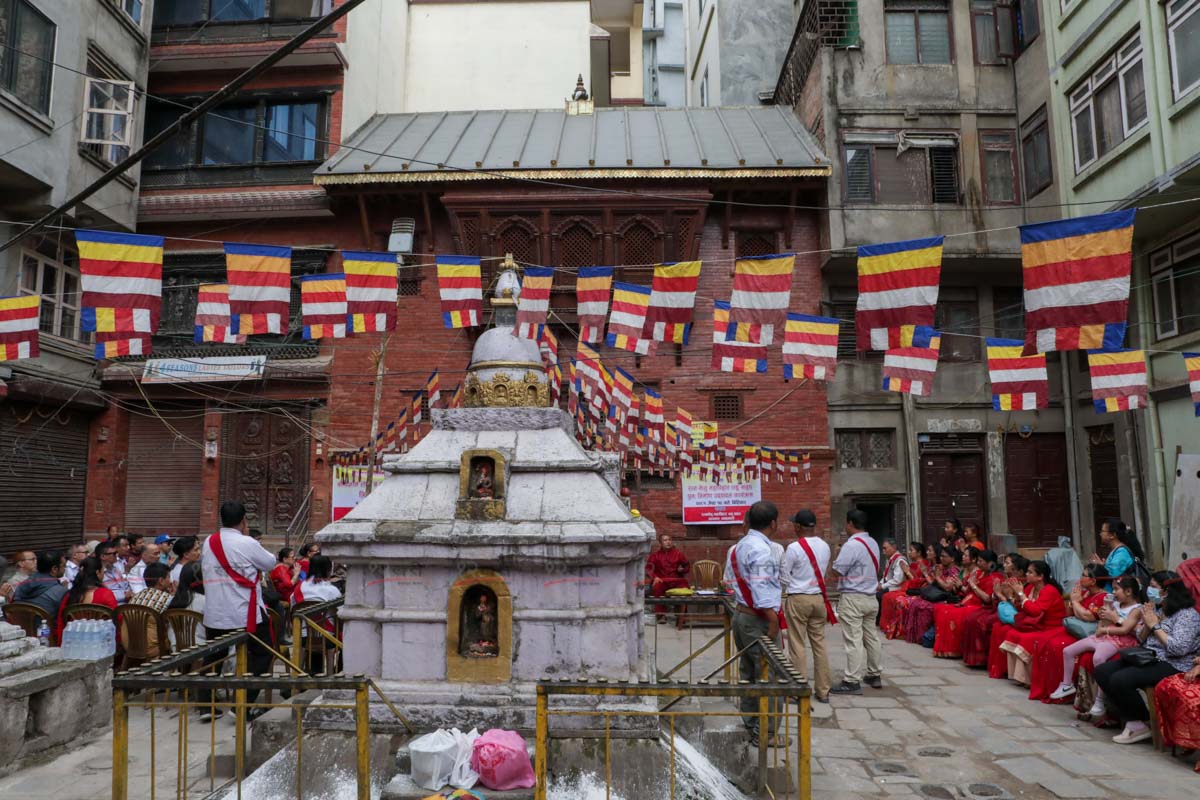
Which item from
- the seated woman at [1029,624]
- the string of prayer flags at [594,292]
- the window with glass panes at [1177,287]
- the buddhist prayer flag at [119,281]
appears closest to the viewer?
the seated woman at [1029,624]

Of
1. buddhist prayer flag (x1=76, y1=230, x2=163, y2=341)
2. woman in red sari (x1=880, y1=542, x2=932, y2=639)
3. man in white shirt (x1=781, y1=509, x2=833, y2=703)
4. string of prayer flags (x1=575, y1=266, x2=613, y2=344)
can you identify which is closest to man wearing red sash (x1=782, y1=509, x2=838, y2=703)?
man in white shirt (x1=781, y1=509, x2=833, y2=703)

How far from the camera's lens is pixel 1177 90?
41.9 feet

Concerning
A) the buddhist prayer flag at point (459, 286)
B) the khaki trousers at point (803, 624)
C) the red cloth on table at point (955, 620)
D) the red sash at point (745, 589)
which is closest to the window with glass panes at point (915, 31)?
the buddhist prayer flag at point (459, 286)

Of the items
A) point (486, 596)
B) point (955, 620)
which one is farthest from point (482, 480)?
point (955, 620)

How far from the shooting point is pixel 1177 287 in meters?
14.3

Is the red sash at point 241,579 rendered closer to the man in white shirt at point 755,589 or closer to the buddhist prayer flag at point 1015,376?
the man in white shirt at point 755,589

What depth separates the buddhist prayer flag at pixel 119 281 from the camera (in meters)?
10.5

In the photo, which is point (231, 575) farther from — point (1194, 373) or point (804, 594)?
point (1194, 373)

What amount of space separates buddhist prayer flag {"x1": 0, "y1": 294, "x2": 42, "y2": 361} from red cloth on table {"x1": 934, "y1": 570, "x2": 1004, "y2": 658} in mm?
13985

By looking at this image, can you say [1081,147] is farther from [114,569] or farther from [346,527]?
[114,569]

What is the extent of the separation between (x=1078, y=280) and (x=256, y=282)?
402 inches

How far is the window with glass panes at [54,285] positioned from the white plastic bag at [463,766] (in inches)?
606

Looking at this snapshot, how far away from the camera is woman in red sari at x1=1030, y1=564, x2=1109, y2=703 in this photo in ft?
28.3

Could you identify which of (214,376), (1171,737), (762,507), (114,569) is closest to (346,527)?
(762,507)
